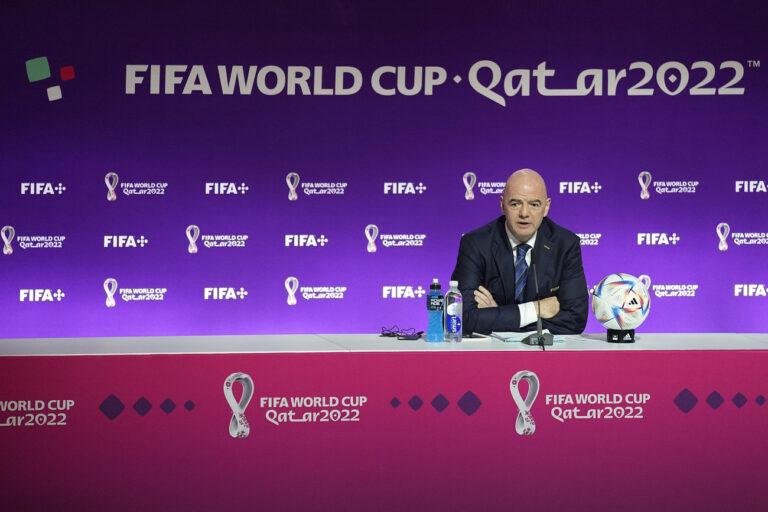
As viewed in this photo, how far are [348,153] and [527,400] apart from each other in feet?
10.6

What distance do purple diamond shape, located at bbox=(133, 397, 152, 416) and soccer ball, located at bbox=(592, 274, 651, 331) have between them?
1.68 meters

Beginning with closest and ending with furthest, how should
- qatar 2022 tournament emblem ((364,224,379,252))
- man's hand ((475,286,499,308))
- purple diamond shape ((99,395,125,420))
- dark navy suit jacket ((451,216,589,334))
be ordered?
1. purple diamond shape ((99,395,125,420))
2. man's hand ((475,286,499,308))
3. dark navy suit jacket ((451,216,589,334))
4. qatar 2022 tournament emblem ((364,224,379,252))

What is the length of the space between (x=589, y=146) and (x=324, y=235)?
2111mm

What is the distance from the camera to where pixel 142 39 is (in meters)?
5.22

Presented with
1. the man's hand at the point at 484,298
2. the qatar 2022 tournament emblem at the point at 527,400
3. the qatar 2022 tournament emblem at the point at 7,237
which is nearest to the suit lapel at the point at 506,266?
the man's hand at the point at 484,298

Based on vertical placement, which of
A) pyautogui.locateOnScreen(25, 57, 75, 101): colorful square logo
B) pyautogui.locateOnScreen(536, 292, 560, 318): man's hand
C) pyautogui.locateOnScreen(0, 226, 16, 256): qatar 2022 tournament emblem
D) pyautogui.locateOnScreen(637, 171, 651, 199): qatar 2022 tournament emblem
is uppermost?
pyautogui.locateOnScreen(25, 57, 75, 101): colorful square logo

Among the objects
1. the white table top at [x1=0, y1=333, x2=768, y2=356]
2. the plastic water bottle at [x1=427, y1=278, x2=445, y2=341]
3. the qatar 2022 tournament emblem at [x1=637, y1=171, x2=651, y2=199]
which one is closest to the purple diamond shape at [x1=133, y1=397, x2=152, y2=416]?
the white table top at [x1=0, y1=333, x2=768, y2=356]

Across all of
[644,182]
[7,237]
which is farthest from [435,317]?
[7,237]

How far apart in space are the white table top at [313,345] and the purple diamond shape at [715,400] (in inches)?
6.5

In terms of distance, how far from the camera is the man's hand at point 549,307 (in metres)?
3.14

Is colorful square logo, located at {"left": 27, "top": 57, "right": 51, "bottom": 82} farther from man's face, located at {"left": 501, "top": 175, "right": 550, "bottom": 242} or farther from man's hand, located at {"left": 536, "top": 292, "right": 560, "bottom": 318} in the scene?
man's hand, located at {"left": 536, "top": 292, "right": 560, "bottom": 318}

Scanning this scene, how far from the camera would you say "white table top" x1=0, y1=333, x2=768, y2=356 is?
7.97ft

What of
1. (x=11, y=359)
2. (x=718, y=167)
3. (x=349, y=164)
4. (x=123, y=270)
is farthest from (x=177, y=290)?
(x=718, y=167)

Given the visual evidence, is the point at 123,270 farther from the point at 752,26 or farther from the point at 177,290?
the point at 752,26
